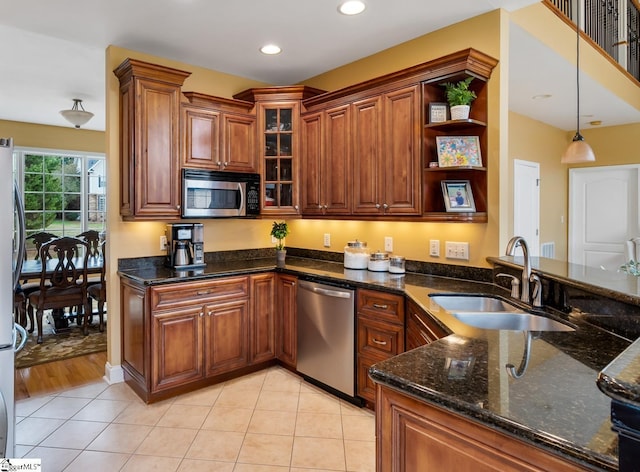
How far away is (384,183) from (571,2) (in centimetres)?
283

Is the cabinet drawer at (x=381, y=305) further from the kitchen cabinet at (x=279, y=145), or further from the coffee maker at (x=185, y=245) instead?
the coffee maker at (x=185, y=245)

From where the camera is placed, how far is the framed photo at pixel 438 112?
111 inches

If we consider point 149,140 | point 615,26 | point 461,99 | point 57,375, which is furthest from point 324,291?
point 615,26

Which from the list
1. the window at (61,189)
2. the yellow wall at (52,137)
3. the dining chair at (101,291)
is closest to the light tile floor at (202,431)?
the dining chair at (101,291)

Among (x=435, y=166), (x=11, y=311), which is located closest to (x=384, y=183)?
(x=435, y=166)

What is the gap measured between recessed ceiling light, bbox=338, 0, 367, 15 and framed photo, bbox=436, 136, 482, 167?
103 cm

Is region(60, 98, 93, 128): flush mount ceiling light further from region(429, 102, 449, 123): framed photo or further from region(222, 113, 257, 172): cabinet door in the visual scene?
region(429, 102, 449, 123): framed photo

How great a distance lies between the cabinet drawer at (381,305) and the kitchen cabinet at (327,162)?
0.84 meters

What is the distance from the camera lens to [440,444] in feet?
3.61

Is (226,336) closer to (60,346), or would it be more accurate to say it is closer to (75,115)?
(60,346)

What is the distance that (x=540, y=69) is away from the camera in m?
3.70

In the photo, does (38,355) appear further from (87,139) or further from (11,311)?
(87,139)

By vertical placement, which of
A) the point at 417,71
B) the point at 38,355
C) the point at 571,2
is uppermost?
the point at 571,2

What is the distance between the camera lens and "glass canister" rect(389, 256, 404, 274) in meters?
3.16
